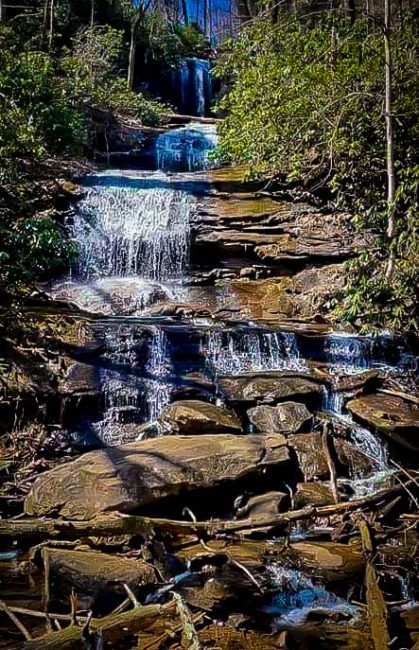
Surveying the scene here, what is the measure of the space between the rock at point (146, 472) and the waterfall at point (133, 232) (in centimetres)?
763

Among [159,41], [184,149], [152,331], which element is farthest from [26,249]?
[159,41]

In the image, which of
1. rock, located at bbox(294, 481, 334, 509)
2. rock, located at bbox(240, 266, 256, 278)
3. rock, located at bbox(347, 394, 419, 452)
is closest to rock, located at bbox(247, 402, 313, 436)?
rock, located at bbox(347, 394, 419, 452)

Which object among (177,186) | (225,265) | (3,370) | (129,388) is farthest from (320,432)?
(177,186)

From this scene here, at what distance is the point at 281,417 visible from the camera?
8.26 meters

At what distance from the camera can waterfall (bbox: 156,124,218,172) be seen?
20.1m

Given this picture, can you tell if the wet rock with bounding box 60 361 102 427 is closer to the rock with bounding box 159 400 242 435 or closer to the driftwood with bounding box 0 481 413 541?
the rock with bounding box 159 400 242 435

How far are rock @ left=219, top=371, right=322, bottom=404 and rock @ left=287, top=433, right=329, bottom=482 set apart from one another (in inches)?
33.2

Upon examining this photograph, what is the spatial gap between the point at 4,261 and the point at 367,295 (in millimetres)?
4780

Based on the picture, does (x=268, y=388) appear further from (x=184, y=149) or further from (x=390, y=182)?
(x=184, y=149)

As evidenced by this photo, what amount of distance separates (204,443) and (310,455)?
4.28ft

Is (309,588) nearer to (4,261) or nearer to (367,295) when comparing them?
(367,295)

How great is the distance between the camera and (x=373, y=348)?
10422mm

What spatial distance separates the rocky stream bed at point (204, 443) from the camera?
4719 millimetres

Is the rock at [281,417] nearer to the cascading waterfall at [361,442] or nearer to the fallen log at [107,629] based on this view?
the cascading waterfall at [361,442]
